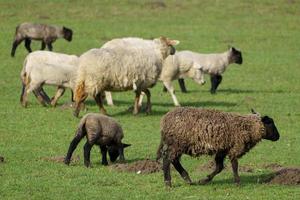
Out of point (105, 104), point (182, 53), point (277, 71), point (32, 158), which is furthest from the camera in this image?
point (277, 71)

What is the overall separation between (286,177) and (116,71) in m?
8.63

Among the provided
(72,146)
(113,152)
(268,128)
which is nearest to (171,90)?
(113,152)

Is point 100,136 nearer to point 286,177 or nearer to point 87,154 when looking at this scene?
point 87,154

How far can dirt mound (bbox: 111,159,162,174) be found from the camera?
14.9 meters

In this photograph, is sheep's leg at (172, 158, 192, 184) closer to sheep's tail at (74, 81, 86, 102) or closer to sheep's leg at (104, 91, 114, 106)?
sheep's tail at (74, 81, 86, 102)

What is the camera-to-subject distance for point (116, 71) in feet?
71.9

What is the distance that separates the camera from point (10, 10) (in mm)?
41750

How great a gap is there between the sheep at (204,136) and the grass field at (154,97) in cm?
45

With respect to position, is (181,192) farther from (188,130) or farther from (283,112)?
(283,112)

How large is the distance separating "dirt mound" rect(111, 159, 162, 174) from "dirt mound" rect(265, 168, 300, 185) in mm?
1922

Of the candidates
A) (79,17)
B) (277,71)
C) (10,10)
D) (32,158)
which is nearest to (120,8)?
(79,17)

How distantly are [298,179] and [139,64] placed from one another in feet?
29.9

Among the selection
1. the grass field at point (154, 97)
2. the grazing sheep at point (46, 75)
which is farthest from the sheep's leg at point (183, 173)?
the grazing sheep at point (46, 75)

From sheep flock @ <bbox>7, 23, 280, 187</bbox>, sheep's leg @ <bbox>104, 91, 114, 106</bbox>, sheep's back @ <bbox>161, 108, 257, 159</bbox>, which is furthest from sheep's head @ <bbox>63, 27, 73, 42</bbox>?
sheep's back @ <bbox>161, 108, 257, 159</bbox>
